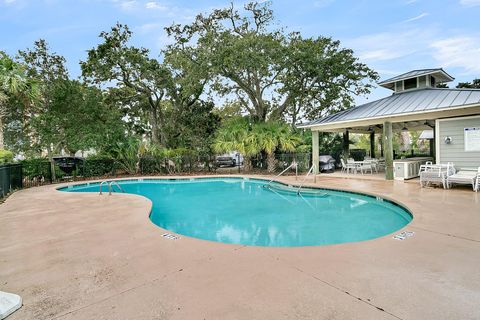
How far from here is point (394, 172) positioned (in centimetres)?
1170

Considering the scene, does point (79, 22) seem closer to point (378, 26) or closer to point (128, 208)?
point (128, 208)

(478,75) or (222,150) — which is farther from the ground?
(478,75)

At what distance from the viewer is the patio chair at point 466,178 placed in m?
8.17

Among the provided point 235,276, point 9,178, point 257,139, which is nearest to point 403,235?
point 235,276

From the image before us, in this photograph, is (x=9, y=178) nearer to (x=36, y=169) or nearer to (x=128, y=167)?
(x=36, y=169)

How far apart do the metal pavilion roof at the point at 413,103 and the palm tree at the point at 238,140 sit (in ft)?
9.47

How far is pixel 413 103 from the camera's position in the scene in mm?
11078

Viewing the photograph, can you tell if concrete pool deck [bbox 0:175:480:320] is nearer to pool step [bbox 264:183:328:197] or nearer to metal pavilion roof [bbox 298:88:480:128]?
pool step [bbox 264:183:328:197]

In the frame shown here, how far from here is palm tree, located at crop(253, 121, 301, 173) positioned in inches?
586

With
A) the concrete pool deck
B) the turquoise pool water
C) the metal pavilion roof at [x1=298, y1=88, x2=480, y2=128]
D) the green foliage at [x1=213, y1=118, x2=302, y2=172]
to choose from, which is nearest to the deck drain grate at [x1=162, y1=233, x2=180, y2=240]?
the concrete pool deck

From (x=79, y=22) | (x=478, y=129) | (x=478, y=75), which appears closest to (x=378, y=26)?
(x=478, y=129)

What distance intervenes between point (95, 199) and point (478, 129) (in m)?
13.0

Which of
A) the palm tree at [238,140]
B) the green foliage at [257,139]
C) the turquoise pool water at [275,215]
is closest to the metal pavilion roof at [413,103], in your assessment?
the green foliage at [257,139]

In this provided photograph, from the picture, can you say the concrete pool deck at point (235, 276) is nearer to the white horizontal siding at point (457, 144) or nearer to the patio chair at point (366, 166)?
the white horizontal siding at point (457, 144)
